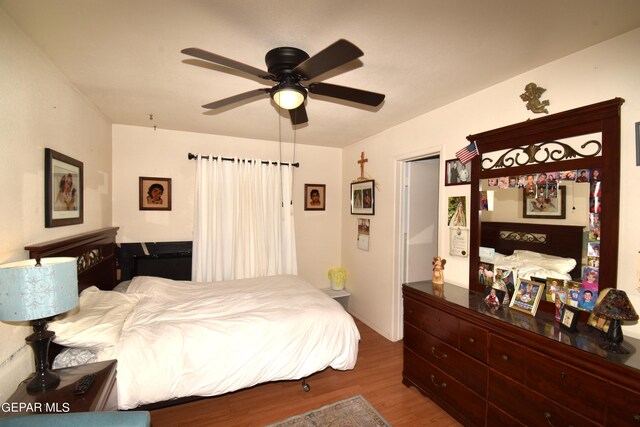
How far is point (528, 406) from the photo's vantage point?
160cm

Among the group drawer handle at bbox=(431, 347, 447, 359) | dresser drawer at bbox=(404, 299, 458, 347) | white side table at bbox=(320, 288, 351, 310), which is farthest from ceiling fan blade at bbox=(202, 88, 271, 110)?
white side table at bbox=(320, 288, 351, 310)

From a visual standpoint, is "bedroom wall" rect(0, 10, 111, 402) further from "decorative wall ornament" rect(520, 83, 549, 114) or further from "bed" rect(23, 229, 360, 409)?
"decorative wall ornament" rect(520, 83, 549, 114)

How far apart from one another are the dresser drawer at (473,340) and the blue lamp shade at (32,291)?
2376mm

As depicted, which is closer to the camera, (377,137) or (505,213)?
(505,213)

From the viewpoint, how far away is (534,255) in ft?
6.46

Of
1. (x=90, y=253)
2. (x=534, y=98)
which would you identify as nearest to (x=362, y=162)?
(x=534, y=98)

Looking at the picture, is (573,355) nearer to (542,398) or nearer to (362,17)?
(542,398)

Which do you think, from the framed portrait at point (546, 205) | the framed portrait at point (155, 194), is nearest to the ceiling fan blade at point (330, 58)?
the framed portrait at point (546, 205)

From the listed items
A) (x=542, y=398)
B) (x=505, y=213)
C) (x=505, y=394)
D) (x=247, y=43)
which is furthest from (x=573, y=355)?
(x=247, y=43)

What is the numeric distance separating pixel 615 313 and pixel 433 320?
3.55 feet

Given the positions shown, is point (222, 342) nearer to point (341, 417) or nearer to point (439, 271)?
point (341, 417)

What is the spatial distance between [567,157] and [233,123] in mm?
3093

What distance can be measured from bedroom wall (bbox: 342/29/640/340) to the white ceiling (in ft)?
0.38

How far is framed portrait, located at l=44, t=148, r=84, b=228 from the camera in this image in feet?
6.01
